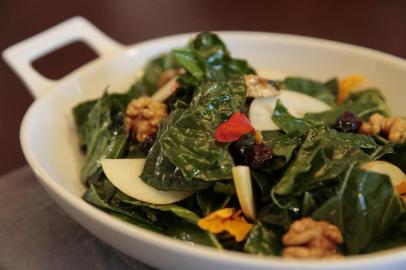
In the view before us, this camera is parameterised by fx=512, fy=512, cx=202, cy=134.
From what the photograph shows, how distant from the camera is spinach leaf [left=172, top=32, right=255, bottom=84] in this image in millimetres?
1399

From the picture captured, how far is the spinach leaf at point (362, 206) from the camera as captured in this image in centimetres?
90

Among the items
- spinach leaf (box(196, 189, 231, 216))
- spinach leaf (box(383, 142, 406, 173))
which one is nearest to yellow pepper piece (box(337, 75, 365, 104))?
spinach leaf (box(383, 142, 406, 173))

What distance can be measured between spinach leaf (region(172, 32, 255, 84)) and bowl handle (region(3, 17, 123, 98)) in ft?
0.98

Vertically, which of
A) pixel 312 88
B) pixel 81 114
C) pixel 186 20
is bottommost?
pixel 186 20

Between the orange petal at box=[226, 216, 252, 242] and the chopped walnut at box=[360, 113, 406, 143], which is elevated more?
the chopped walnut at box=[360, 113, 406, 143]

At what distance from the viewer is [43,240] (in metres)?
1.19

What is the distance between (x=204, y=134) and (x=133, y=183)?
0.18 m

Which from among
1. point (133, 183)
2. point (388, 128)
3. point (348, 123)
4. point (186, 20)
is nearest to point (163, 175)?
point (133, 183)

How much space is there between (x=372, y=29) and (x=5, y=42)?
5.73ft

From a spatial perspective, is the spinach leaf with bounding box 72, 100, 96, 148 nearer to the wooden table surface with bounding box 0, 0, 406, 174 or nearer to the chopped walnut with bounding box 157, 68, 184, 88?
the chopped walnut with bounding box 157, 68, 184, 88

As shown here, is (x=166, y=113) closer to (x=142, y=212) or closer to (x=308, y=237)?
(x=142, y=212)

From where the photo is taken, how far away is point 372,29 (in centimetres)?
238

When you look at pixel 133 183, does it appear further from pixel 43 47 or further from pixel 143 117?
pixel 43 47

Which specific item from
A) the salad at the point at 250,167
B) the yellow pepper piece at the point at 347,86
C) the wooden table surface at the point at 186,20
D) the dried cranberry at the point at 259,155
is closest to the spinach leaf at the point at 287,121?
the salad at the point at 250,167
